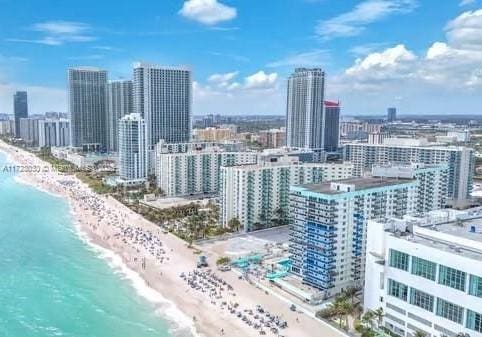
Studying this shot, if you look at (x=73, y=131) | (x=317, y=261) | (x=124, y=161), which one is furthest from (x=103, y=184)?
(x=317, y=261)

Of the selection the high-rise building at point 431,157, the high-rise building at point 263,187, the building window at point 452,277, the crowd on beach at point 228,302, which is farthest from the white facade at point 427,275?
Answer: the high-rise building at point 431,157

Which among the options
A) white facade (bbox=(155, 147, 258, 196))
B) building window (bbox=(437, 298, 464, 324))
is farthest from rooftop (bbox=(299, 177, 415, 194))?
white facade (bbox=(155, 147, 258, 196))

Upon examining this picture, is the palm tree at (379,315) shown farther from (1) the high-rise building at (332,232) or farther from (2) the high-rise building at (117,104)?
(2) the high-rise building at (117,104)

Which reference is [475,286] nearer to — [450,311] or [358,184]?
[450,311]

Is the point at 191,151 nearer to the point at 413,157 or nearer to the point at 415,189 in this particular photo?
the point at 413,157

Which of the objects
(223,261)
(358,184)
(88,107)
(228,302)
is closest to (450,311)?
(228,302)

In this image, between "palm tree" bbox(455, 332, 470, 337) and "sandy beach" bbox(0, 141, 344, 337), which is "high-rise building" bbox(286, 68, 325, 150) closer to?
"sandy beach" bbox(0, 141, 344, 337)
